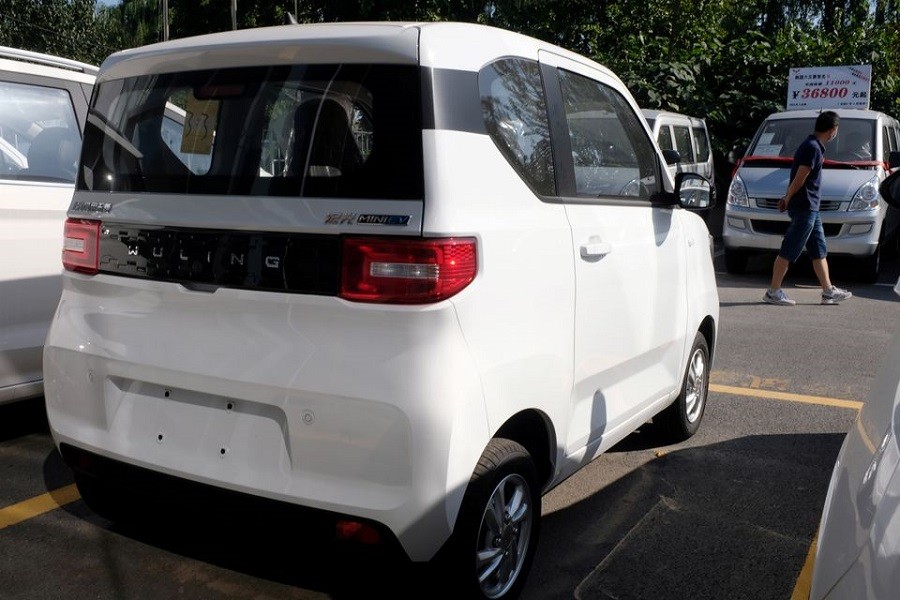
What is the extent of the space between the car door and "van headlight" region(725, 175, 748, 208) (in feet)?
24.6

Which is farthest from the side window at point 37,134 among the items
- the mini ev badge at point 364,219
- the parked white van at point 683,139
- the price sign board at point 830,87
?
the price sign board at point 830,87

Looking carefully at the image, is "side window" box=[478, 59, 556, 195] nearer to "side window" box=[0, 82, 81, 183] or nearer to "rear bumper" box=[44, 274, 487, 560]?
"rear bumper" box=[44, 274, 487, 560]

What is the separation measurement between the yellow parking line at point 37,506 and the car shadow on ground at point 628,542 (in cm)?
10

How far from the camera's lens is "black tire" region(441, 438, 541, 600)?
2664mm

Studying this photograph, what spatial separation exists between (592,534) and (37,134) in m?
3.37

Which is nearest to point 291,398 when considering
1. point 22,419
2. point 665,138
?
point 22,419

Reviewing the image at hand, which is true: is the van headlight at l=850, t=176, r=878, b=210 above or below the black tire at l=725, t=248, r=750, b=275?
above

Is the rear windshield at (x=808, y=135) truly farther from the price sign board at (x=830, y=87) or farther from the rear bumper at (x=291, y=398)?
the rear bumper at (x=291, y=398)


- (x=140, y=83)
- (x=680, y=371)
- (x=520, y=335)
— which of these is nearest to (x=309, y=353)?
(x=520, y=335)

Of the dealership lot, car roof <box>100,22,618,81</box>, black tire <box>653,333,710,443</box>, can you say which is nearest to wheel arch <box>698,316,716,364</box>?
black tire <box>653,333,710,443</box>

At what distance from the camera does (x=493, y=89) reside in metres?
2.90

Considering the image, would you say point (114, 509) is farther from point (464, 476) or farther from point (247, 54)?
point (247, 54)

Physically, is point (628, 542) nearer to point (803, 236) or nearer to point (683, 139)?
point (803, 236)

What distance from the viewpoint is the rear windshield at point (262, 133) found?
2.61 meters
